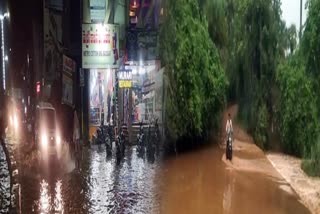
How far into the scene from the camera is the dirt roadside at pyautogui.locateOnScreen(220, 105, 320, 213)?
5379 mm

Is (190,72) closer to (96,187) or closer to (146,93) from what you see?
(146,93)

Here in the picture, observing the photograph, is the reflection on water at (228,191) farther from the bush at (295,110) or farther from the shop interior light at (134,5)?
the bush at (295,110)

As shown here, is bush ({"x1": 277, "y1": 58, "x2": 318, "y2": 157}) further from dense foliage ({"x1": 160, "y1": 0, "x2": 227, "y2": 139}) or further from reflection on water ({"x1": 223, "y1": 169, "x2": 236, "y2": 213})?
reflection on water ({"x1": 223, "y1": 169, "x2": 236, "y2": 213})

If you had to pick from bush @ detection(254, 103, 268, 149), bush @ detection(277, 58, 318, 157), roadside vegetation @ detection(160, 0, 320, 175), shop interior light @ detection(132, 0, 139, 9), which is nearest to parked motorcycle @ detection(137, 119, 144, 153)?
roadside vegetation @ detection(160, 0, 320, 175)

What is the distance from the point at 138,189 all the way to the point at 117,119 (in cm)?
59

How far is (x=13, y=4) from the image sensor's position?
3320mm

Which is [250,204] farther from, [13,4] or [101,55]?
A: [13,4]

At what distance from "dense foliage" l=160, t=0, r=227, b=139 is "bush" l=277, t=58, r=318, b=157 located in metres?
1.90

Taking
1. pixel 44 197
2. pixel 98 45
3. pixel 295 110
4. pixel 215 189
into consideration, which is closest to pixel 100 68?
pixel 98 45

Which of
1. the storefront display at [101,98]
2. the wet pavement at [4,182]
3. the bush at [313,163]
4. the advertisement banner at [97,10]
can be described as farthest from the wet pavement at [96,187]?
the bush at [313,163]

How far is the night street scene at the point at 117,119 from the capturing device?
10.4 feet

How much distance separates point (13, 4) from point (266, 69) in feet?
16.4

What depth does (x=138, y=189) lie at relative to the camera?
3646 mm

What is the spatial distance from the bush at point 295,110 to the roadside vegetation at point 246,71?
0.05ft
